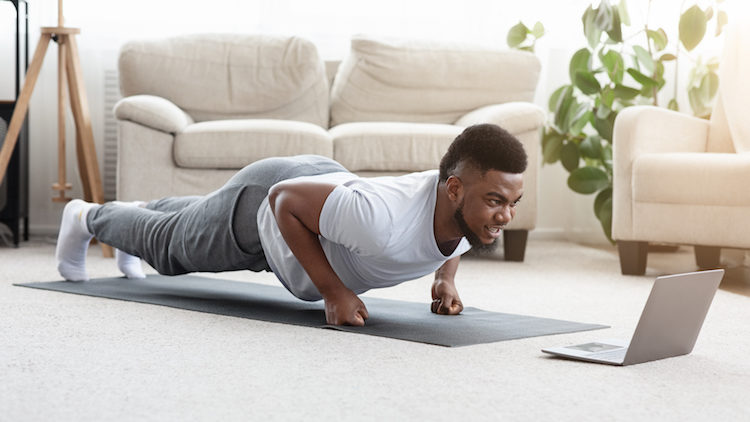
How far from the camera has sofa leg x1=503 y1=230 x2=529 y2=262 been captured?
361 centimetres

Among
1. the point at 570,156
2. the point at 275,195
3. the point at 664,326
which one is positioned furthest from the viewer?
the point at 570,156

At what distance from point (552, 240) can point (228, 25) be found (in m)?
1.85

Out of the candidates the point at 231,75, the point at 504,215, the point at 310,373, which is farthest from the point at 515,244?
the point at 310,373

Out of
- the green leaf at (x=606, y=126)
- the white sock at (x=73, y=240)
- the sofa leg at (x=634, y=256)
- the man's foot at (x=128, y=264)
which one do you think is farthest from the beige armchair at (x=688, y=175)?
the white sock at (x=73, y=240)

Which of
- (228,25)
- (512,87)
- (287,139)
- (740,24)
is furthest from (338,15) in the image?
(740,24)

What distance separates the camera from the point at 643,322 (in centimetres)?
159

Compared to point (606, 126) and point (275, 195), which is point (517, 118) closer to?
point (606, 126)

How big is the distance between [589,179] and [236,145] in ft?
4.92

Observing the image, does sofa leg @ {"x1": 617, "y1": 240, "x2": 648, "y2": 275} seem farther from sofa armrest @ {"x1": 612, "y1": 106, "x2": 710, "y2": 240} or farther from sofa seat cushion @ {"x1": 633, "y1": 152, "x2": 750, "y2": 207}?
sofa seat cushion @ {"x1": 633, "y1": 152, "x2": 750, "y2": 207}

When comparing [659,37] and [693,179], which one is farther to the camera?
[659,37]

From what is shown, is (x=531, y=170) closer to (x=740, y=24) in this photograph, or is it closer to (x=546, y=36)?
(x=740, y=24)

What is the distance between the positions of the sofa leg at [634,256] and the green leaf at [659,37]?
1.14 m

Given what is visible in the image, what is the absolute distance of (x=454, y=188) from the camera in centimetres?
183

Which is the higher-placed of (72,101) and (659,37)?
(659,37)
